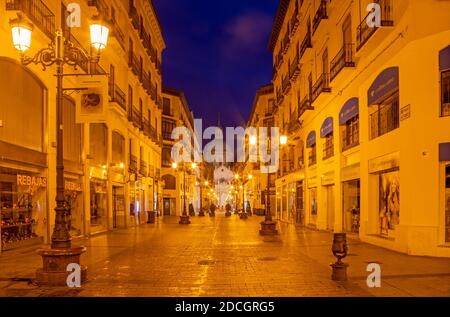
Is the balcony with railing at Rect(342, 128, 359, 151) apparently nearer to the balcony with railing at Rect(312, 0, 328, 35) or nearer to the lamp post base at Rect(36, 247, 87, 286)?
the balcony with railing at Rect(312, 0, 328, 35)

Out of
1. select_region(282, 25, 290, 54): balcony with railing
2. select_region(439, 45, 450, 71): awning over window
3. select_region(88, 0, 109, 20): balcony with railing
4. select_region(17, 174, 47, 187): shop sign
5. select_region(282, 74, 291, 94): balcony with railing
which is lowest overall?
select_region(17, 174, 47, 187): shop sign

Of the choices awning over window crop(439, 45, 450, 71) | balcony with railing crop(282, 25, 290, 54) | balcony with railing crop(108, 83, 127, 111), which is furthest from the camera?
balcony with railing crop(282, 25, 290, 54)

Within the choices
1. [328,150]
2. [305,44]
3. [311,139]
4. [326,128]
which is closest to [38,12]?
[326,128]

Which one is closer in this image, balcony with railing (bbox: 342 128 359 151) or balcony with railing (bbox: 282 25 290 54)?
balcony with railing (bbox: 342 128 359 151)

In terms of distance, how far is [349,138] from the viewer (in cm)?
2270

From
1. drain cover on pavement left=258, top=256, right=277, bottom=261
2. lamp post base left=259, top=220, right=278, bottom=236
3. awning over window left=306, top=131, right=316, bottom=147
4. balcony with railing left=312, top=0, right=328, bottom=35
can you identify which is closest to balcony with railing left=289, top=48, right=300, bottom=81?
awning over window left=306, top=131, right=316, bottom=147

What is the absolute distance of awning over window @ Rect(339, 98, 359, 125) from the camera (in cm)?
2028

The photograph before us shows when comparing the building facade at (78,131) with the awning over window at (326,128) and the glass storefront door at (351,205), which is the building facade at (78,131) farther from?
the glass storefront door at (351,205)

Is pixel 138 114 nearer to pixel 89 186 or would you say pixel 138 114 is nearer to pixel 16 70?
pixel 89 186

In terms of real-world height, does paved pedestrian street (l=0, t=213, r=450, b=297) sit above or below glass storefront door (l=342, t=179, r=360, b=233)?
below

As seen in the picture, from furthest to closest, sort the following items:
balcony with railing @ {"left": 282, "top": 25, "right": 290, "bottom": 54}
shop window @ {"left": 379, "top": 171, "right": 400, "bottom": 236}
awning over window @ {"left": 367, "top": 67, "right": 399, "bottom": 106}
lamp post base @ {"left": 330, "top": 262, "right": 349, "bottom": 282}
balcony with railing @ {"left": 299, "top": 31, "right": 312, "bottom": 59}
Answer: balcony with railing @ {"left": 282, "top": 25, "right": 290, "bottom": 54}, balcony with railing @ {"left": 299, "top": 31, "right": 312, "bottom": 59}, shop window @ {"left": 379, "top": 171, "right": 400, "bottom": 236}, awning over window @ {"left": 367, "top": 67, "right": 399, "bottom": 106}, lamp post base @ {"left": 330, "top": 262, "right": 349, "bottom": 282}

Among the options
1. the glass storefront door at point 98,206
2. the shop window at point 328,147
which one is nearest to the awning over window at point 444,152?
the shop window at point 328,147

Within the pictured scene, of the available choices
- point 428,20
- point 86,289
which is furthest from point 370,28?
point 86,289

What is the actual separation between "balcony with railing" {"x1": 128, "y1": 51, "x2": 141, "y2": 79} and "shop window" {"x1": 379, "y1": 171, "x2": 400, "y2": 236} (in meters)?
20.9
